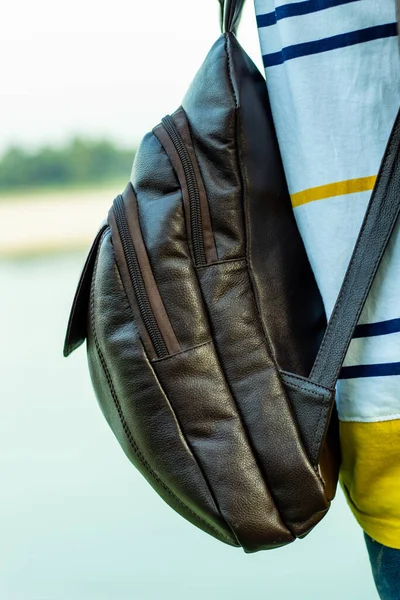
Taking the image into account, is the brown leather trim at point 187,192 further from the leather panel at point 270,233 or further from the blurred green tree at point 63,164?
the blurred green tree at point 63,164

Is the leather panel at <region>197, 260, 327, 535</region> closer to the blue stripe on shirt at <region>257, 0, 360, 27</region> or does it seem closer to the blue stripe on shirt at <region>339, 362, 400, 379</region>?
the blue stripe on shirt at <region>339, 362, 400, 379</region>

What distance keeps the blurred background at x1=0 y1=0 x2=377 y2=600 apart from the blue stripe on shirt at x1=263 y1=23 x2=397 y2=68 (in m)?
0.09

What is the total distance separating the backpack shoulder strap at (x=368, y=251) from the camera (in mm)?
448

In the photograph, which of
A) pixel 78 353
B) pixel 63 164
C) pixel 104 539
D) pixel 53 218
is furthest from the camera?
pixel 53 218

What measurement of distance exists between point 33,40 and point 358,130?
10.0 feet

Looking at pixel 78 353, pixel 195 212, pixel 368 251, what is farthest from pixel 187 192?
pixel 78 353

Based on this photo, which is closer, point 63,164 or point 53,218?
point 63,164

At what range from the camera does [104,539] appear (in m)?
1.51

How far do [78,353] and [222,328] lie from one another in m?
2.13

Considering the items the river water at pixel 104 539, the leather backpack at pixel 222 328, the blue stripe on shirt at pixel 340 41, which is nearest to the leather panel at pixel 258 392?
the leather backpack at pixel 222 328

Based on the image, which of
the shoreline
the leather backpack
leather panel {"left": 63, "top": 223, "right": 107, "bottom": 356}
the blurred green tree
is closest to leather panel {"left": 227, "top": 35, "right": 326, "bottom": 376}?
the leather backpack

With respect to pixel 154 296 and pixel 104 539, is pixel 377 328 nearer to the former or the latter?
pixel 154 296

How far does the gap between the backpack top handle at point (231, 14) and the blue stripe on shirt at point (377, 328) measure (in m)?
0.22

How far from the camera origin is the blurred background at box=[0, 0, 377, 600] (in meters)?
1.40
